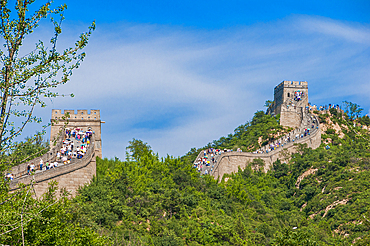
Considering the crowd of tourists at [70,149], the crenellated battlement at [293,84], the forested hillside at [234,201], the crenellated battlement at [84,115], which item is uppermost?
the crenellated battlement at [293,84]

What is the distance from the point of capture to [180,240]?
36000 millimetres

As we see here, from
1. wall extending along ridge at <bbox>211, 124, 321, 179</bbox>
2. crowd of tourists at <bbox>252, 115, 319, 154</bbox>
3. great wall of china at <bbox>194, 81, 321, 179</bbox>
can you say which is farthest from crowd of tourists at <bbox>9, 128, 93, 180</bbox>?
crowd of tourists at <bbox>252, 115, 319, 154</bbox>

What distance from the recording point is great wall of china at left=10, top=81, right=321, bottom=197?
36250 mm

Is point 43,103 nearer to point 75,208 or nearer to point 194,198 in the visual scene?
point 75,208

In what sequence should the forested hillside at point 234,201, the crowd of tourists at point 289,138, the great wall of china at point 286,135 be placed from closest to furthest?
the forested hillside at point 234,201
the great wall of china at point 286,135
the crowd of tourists at point 289,138

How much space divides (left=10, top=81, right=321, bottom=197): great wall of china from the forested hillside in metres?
1.09

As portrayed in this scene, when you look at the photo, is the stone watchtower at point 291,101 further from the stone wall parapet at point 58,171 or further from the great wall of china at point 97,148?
the stone wall parapet at point 58,171

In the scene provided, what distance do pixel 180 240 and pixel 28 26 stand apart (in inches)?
1015

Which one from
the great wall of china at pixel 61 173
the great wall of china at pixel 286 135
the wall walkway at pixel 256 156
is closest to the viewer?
the great wall of china at pixel 61 173

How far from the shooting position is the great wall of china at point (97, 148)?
36250 mm

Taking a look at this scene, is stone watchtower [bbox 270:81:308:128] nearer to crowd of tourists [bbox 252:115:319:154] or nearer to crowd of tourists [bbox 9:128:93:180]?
crowd of tourists [bbox 252:115:319:154]

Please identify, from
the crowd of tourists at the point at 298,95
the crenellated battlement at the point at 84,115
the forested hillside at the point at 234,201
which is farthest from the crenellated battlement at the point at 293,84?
the crenellated battlement at the point at 84,115

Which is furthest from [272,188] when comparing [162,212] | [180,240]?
[180,240]

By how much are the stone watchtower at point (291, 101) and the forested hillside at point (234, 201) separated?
8901mm
